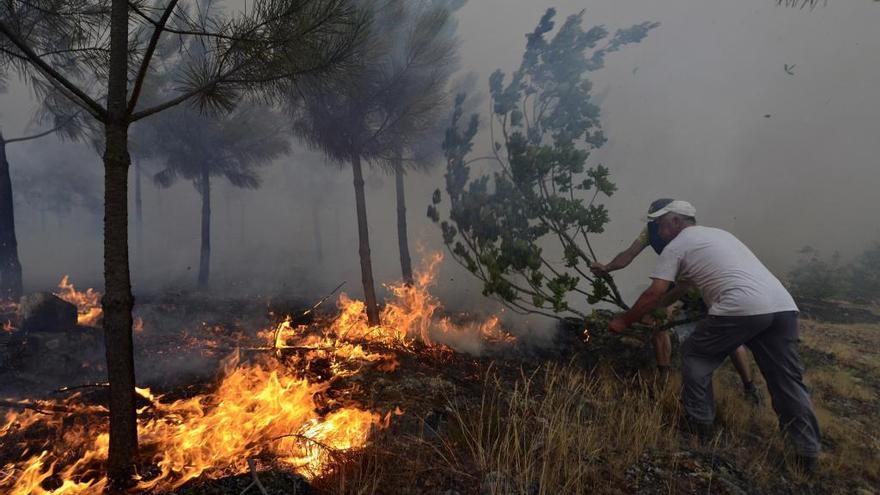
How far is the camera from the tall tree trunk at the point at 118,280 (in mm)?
2494

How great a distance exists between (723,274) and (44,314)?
28.8 feet

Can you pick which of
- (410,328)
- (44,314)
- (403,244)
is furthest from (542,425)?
(403,244)

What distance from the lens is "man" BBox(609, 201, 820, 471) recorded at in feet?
10.9

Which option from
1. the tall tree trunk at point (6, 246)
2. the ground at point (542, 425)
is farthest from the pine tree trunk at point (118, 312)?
the tall tree trunk at point (6, 246)

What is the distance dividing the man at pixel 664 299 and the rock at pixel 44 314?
302 inches

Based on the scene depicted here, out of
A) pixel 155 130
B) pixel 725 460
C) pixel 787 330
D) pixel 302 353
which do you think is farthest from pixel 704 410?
pixel 155 130

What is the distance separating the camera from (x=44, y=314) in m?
6.13

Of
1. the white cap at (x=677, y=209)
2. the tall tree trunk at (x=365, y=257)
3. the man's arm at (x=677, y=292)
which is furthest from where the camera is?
the tall tree trunk at (x=365, y=257)

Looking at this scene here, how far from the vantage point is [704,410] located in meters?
3.63

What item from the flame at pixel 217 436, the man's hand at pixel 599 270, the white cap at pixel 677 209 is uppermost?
the white cap at pixel 677 209

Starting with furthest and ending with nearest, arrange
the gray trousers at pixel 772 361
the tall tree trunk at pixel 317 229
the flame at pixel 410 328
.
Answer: the tall tree trunk at pixel 317 229
the flame at pixel 410 328
the gray trousers at pixel 772 361

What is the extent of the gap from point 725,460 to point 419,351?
11.8 feet

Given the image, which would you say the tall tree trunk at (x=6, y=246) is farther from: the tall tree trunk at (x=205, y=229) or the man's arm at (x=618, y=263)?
the man's arm at (x=618, y=263)

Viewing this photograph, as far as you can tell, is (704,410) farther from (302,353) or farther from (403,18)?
(403,18)
